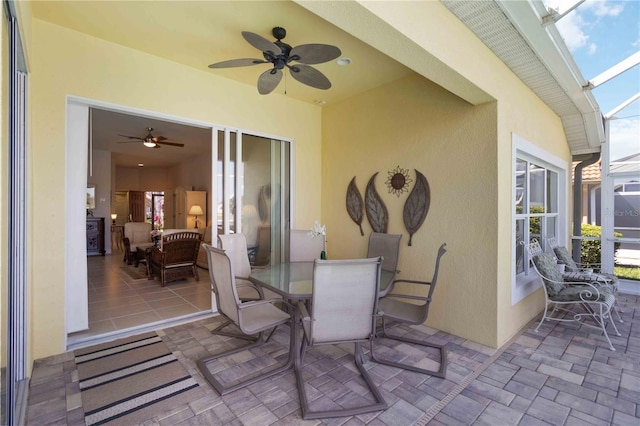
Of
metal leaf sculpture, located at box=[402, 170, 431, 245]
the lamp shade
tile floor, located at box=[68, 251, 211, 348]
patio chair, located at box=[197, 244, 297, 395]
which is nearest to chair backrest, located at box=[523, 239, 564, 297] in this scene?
metal leaf sculpture, located at box=[402, 170, 431, 245]

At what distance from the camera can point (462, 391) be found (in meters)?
2.19

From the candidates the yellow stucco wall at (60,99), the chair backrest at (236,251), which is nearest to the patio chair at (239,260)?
the chair backrest at (236,251)

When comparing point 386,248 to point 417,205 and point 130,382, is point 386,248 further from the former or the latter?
point 130,382

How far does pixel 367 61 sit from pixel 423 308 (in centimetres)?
252

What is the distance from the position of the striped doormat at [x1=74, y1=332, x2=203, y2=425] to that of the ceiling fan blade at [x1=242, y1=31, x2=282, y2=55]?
2.53 meters

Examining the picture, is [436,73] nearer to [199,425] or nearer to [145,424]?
[199,425]

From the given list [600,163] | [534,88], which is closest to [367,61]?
[534,88]

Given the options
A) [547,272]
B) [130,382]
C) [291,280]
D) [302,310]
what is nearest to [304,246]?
[291,280]

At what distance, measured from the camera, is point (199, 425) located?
6.03 feet

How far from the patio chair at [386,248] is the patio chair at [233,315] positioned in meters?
1.39

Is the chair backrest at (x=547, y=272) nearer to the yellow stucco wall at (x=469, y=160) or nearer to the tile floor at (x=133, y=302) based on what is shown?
the yellow stucco wall at (x=469, y=160)

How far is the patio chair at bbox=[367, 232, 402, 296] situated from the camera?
3449mm

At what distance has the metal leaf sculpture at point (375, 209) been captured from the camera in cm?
383

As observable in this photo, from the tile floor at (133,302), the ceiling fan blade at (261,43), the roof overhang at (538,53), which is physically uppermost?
the roof overhang at (538,53)
